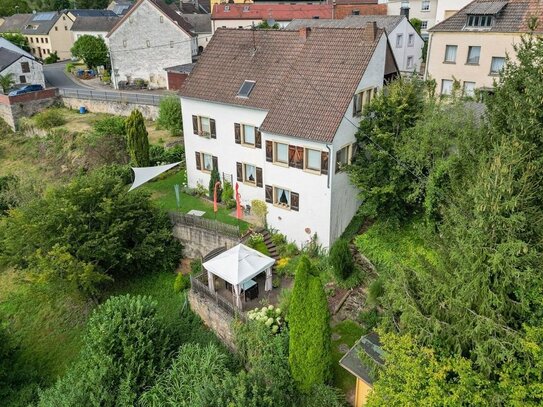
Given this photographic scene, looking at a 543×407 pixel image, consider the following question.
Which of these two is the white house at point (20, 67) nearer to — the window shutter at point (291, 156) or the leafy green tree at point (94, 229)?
the leafy green tree at point (94, 229)

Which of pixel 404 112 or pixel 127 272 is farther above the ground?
pixel 404 112

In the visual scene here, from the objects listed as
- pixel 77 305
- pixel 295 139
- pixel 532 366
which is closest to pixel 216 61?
pixel 295 139

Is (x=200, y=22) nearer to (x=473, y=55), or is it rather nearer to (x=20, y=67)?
(x=20, y=67)

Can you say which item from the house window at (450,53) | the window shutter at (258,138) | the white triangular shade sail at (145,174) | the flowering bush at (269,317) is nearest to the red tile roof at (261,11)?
the house window at (450,53)

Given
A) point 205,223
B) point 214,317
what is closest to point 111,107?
point 205,223

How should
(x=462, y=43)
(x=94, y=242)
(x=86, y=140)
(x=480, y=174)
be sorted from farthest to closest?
(x=86, y=140) → (x=462, y=43) → (x=94, y=242) → (x=480, y=174)

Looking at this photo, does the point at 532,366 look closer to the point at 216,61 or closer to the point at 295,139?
the point at 295,139

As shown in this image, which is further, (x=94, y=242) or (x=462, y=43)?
(x=462, y=43)
